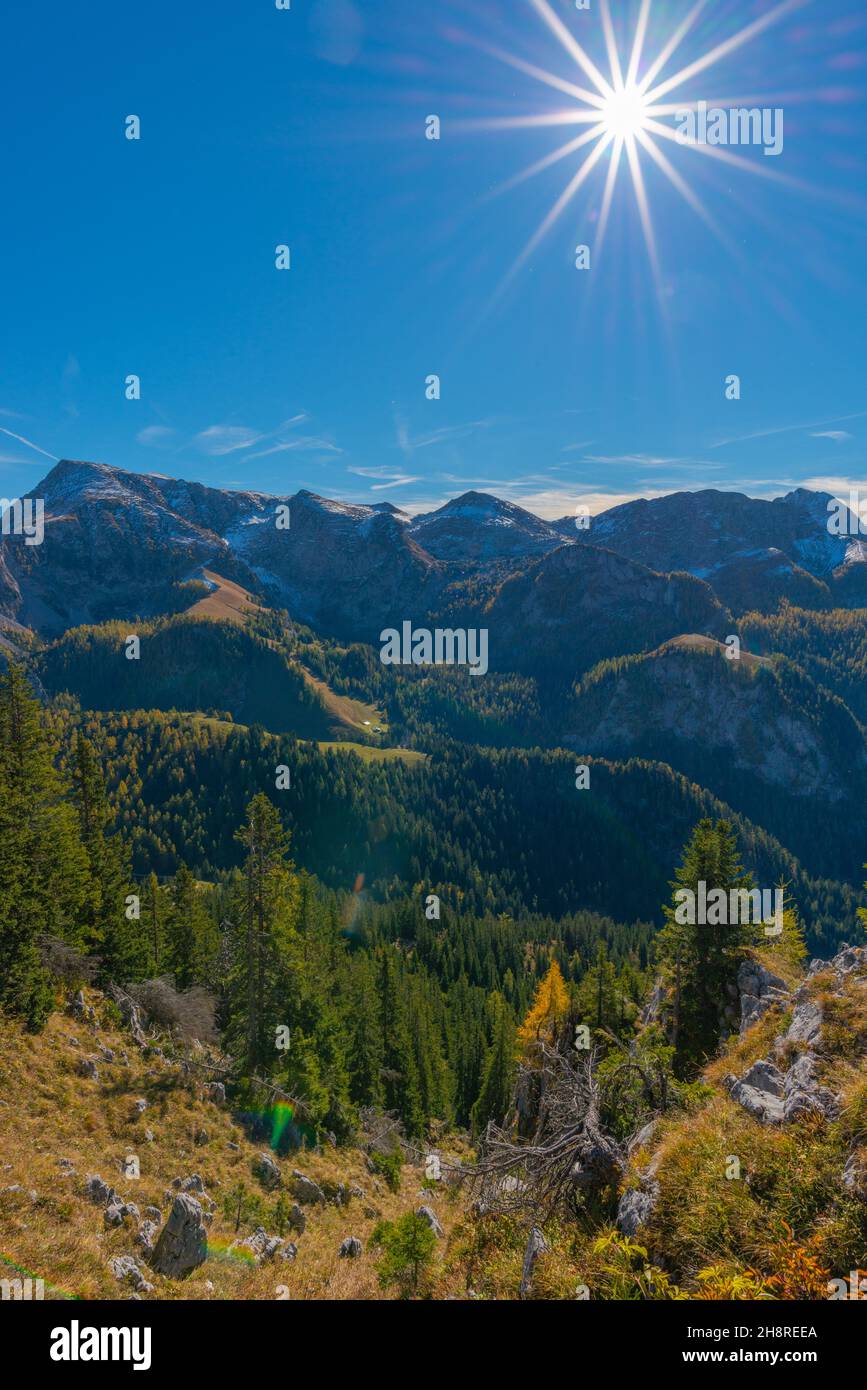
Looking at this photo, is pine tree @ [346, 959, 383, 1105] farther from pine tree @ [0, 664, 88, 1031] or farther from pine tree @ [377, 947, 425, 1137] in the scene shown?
pine tree @ [0, 664, 88, 1031]

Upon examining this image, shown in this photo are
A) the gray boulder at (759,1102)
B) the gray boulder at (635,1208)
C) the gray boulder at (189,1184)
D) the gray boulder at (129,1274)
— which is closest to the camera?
the gray boulder at (635,1208)

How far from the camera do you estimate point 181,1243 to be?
13.5m

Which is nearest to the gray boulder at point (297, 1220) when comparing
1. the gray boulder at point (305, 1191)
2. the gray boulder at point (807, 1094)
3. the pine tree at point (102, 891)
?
the gray boulder at point (305, 1191)

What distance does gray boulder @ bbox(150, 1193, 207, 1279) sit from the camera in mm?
13219

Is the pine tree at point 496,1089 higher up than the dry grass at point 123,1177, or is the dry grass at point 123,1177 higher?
the dry grass at point 123,1177

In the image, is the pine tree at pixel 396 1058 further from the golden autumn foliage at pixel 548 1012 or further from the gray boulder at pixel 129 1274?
the gray boulder at pixel 129 1274

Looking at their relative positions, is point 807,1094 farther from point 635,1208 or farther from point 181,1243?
point 181,1243

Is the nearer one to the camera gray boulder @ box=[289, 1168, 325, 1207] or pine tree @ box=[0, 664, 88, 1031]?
Answer: pine tree @ box=[0, 664, 88, 1031]

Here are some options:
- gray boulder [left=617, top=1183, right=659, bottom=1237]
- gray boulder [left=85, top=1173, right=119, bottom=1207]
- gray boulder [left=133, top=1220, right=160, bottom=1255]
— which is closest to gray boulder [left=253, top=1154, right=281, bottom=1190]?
gray boulder [left=133, top=1220, right=160, bottom=1255]

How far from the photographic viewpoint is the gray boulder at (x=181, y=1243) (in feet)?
43.4

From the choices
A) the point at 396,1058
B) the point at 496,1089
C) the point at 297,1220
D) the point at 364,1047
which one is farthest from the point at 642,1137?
the point at 496,1089

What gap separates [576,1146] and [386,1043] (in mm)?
47400
